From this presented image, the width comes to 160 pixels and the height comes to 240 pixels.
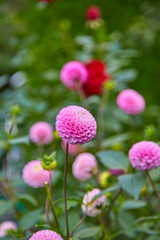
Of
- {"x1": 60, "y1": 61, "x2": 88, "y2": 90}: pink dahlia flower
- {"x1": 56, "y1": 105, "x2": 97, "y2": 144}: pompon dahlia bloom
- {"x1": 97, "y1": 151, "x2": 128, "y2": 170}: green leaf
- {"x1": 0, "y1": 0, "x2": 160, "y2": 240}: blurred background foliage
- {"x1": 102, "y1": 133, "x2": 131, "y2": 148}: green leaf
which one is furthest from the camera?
{"x1": 0, "y1": 0, "x2": 160, "y2": 240}: blurred background foliage

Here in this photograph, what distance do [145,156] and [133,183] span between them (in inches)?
1.9

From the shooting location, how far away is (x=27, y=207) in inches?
28.0

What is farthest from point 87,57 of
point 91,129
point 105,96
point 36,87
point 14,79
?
point 91,129

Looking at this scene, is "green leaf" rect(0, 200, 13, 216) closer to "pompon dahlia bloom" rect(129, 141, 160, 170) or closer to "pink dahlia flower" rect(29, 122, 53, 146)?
"pink dahlia flower" rect(29, 122, 53, 146)

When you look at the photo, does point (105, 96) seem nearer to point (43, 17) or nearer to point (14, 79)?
point (43, 17)

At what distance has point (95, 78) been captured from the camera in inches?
39.5

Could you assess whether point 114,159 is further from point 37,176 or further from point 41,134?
point 41,134

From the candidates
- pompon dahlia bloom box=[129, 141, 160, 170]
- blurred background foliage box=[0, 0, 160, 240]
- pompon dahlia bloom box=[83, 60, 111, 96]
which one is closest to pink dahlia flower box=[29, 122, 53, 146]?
blurred background foliage box=[0, 0, 160, 240]

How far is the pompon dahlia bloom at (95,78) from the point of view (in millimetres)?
1001

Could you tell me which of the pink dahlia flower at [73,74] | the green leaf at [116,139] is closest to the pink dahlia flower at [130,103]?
the green leaf at [116,139]

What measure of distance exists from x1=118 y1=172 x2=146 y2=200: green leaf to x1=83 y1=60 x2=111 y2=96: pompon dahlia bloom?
50 cm

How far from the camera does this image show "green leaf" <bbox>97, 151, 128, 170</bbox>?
0.59 m

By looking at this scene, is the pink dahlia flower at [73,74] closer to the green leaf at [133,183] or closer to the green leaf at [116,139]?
the green leaf at [116,139]

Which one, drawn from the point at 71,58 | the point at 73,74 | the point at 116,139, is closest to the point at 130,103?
the point at 116,139
